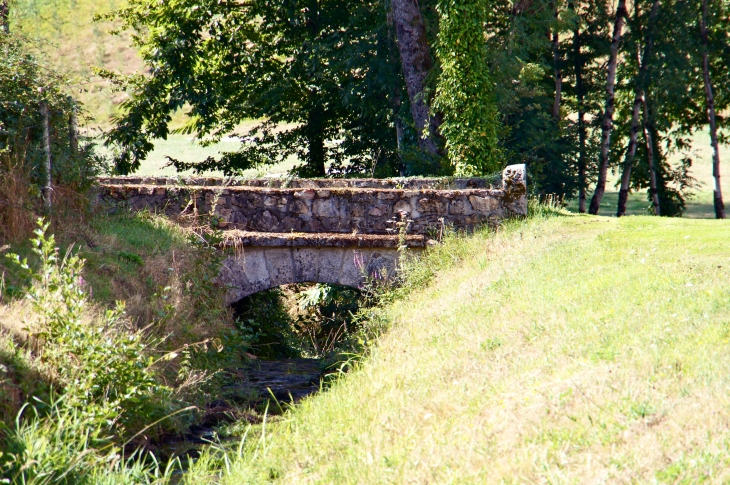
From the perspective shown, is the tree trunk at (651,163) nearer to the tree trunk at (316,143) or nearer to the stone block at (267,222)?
the tree trunk at (316,143)

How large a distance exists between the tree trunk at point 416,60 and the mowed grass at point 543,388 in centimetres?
775

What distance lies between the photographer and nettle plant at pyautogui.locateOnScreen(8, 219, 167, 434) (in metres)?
5.37

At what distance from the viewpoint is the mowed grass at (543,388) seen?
3850 mm

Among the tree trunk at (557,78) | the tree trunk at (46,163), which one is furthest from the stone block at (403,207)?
the tree trunk at (557,78)

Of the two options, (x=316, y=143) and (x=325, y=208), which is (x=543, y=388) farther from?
(x=316, y=143)

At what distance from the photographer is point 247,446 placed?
5.46 m

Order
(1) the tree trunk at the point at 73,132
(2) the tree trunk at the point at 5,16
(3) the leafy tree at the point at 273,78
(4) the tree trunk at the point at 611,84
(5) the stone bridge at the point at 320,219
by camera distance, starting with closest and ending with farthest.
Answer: (2) the tree trunk at the point at 5,16, (1) the tree trunk at the point at 73,132, (5) the stone bridge at the point at 320,219, (3) the leafy tree at the point at 273,78, (4) the tree trunk at the point at 611,84

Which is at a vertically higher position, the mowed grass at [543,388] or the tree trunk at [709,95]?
the tree trunk at [709,95]

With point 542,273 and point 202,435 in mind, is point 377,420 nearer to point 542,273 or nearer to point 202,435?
point 202,435

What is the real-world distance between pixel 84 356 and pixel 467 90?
9716mm

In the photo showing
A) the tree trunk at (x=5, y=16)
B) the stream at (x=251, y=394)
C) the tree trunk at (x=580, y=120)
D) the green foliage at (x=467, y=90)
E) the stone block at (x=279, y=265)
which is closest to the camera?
the stream at (x=251, y=394)

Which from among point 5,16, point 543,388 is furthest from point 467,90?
point 543,388

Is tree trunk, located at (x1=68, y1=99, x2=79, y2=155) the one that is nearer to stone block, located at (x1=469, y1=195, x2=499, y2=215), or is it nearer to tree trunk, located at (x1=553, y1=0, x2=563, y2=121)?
stone block, located at (x1=469, y1=195, x2=499, y2=215)

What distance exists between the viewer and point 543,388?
184 inches
